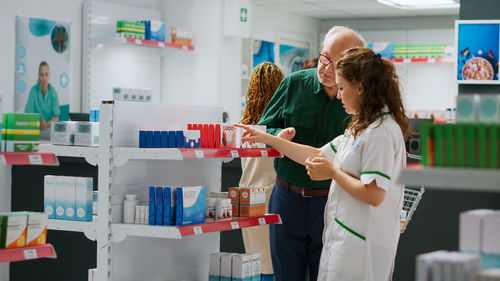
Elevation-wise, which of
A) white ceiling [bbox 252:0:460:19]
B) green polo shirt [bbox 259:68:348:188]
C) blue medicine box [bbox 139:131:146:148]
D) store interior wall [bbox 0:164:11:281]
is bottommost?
store interior wall [bbox 0:164:11:281]

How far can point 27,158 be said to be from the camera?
9.45ft

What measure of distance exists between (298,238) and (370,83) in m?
1.06

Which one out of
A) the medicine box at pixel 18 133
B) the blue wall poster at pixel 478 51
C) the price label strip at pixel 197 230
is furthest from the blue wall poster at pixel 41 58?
the blue wall poster at pixel 478 51

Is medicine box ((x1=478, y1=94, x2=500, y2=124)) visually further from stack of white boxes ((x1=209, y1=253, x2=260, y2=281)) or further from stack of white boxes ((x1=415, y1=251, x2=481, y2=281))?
stack of white boxes ((x1=209, y1=253, x2=260, y2=281))

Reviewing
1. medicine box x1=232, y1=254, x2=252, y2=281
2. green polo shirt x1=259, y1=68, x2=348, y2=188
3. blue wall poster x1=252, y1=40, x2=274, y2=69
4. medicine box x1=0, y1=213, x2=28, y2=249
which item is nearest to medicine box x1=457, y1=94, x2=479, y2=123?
green polo shirt x1=259, y1=68, x2=348, y2=188

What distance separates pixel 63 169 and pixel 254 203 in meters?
2.62

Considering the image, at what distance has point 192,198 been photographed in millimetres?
3557

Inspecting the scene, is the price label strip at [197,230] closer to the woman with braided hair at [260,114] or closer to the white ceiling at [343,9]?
the woman with braided hair at [260,114]

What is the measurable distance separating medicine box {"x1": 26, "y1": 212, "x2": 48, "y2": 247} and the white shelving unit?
44cm

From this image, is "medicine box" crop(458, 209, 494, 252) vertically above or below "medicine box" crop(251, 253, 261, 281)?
above

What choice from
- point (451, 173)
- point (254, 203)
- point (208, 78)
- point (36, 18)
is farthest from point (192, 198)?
point (208, 78)

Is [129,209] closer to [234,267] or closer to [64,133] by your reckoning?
[64,133]

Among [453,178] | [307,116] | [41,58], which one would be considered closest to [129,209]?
[307,116]

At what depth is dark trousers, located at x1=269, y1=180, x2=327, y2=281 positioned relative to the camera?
137 inches
